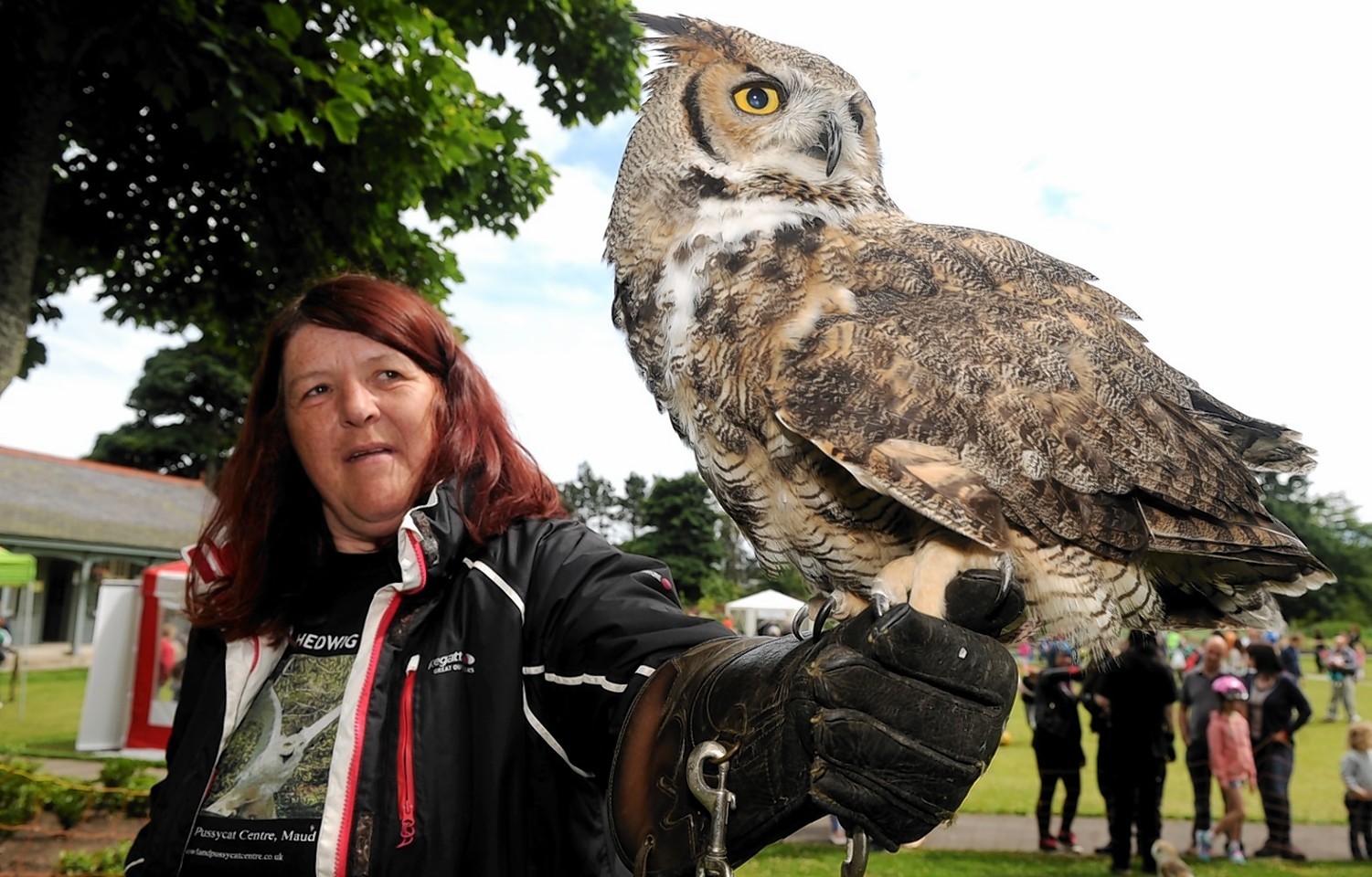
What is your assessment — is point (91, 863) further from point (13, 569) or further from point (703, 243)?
point (13, 569)

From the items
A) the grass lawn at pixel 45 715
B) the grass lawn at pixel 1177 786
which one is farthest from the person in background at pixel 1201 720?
the grass lawn at pixel 45 715

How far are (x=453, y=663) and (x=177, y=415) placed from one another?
46925 mm

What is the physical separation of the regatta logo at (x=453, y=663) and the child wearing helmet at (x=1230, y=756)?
763 cm

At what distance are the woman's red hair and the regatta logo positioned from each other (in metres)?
0.26

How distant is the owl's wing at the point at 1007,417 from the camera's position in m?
1.37

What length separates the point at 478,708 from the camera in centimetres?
179

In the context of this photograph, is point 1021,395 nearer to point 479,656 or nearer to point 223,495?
point 479,656

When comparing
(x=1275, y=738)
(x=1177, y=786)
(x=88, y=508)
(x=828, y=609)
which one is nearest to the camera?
(x=828, y=609)

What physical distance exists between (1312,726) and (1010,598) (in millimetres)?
20812

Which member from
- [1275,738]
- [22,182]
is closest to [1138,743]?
[1275,738]

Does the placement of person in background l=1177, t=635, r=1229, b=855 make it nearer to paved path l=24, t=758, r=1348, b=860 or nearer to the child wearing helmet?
the child wearing helmet

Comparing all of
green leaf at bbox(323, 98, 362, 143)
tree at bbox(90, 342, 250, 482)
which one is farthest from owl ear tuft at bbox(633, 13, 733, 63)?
A: tree at bbox(90, 342, 250, 482)

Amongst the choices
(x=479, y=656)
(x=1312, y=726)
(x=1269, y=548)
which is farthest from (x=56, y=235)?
(x=1312, y=726)

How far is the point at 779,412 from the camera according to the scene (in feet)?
4.60
